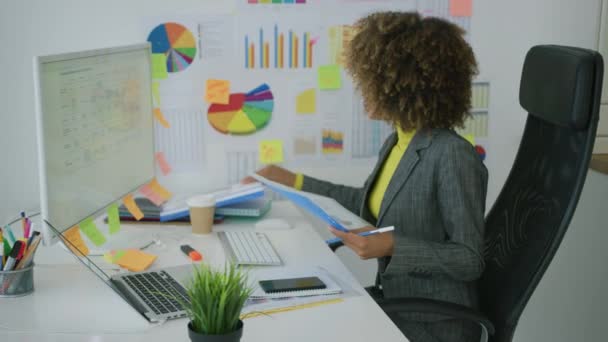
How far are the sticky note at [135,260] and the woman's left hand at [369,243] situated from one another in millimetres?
462

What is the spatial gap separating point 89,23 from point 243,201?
780mm

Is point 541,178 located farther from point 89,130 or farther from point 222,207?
point 89,130

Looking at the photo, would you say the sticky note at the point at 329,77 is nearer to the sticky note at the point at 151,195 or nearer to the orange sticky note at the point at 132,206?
the sticky note at the point at 151,195

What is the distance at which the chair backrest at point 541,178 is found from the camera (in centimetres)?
155

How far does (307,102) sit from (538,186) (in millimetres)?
987

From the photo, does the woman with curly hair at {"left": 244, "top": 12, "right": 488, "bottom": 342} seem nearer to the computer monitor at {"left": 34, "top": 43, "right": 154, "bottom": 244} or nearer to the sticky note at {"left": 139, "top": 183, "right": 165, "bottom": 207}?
the computer monitor at {"left": 34, "top": 43, "right": 154, "bottom": 244}

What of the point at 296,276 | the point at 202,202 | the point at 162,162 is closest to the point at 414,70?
the point at 296,276

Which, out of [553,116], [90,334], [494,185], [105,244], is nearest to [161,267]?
[105,244]

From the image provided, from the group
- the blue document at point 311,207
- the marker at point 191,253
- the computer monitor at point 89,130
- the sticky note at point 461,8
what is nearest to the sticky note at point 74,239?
the computer monitor at point 89,130

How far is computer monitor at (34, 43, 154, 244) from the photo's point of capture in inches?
59.1

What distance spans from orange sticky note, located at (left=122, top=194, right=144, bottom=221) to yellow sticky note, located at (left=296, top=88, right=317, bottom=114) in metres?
0.69

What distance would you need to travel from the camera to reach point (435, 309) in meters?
1.61

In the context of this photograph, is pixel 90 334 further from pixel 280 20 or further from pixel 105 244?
pixel 280 20

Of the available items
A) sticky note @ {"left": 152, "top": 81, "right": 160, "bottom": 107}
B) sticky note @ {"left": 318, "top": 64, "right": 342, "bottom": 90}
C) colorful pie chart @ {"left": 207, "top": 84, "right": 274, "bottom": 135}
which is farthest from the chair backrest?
sticky note @ {"left": 152, "top": 81, "right": 160, "bottom": 107}
